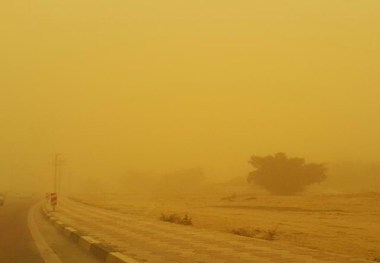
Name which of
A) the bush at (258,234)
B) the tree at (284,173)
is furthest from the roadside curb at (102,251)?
the tree at (284,173)

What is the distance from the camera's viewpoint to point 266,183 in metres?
118

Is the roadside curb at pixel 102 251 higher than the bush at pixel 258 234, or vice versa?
the bush at pixel 258 234

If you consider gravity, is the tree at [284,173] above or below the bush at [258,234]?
above

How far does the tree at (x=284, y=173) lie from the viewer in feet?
379

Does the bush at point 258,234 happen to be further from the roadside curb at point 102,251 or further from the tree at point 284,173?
the tree at point 284,173

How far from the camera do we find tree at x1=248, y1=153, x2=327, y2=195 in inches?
4545

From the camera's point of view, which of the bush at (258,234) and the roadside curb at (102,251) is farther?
the bush at (258,234)

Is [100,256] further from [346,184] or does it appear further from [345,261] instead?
[346,184]

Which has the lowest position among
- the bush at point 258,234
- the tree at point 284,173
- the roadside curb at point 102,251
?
the roadside curb at point 102,251

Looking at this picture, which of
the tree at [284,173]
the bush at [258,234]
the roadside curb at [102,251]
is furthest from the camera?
the tree at [284,173]


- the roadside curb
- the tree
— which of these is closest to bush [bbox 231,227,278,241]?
the roadside curb

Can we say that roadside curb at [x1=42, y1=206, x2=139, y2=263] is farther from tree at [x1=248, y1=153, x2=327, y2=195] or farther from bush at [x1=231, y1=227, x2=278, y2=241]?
tree at [x1=248, y1=153, x2=327, y2=195]

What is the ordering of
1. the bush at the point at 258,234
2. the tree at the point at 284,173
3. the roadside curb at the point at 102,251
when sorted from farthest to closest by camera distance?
the tree at the point at 284,173, the bush at the point at 258,234, the roadside curb at the point at 102,251

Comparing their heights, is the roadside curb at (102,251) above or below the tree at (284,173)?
below
